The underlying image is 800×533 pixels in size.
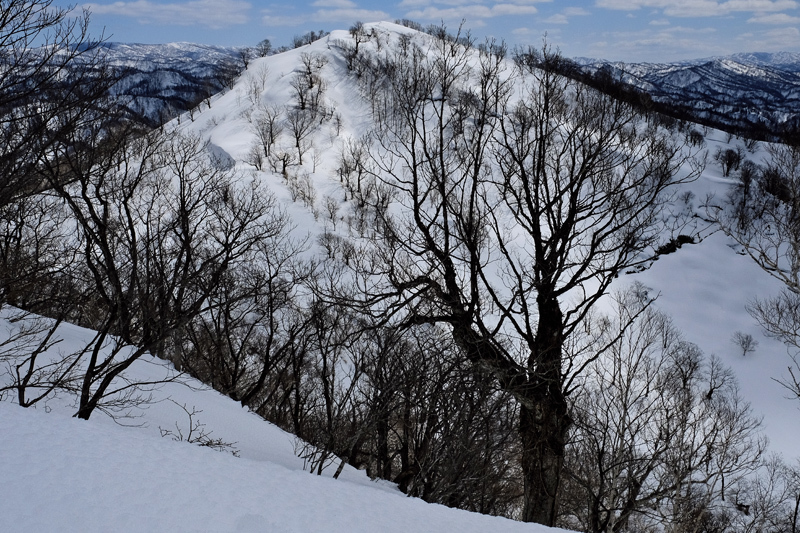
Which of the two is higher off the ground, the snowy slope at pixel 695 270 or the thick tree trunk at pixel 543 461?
the snowy slope at pixel 695 270

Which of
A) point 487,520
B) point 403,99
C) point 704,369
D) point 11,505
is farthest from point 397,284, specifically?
point 704,369

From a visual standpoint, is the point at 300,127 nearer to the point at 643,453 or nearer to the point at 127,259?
the point at 127,259

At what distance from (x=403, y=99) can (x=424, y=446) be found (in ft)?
21.5

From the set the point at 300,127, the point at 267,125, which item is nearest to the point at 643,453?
the point at 300,127

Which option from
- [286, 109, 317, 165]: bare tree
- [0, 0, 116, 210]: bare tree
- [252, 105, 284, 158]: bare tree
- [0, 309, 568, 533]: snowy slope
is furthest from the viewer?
[286, 109, 317, 165]: bare tree

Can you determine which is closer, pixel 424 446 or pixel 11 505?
pixel 11 505

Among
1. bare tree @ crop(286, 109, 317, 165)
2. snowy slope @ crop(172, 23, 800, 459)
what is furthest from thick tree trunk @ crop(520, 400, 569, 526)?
bare tree @ crop(286, 109, 317, 165)

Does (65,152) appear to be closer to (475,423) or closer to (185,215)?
(185,215)

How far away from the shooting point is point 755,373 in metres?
34.7

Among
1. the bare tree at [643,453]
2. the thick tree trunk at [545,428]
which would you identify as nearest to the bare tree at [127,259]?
the thick tree trunk at [545,428]

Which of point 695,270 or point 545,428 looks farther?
point 695,270

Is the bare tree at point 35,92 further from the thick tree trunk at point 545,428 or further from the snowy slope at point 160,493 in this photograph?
the thick tree trunk at point 545,428

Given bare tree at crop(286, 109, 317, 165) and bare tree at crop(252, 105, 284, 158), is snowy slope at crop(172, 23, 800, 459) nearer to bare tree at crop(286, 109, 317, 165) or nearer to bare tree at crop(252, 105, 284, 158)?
bare tree at crop(252, 105, 284, 158)

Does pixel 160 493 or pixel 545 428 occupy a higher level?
pixel 545 428
